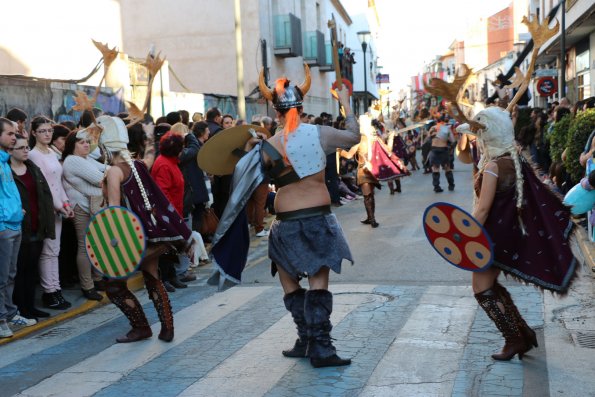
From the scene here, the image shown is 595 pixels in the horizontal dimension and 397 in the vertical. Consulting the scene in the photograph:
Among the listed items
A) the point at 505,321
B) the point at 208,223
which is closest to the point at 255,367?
the point at 505,321

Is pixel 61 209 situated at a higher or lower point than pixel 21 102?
lower

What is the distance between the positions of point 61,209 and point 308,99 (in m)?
26.8

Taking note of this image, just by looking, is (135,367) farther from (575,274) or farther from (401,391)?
(575,274)

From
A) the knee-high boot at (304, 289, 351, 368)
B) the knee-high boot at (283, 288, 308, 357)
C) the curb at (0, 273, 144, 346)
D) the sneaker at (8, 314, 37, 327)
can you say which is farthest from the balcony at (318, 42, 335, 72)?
the knee-high boot at (304, 289, 351, 368)

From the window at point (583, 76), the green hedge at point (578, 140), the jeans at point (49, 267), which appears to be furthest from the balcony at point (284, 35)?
the jeans at point (49, 267)

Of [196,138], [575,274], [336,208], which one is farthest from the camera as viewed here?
[336,208]

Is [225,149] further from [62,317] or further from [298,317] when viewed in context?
[62,317]

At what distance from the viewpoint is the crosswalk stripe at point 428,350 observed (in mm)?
4938

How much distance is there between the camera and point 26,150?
7289mm

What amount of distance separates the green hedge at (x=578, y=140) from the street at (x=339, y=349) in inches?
88.0

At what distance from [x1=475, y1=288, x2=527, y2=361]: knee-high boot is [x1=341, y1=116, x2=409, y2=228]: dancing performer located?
749cm

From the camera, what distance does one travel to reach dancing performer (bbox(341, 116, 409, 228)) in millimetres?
13016

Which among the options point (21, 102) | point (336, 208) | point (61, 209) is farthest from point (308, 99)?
point (61, 209)

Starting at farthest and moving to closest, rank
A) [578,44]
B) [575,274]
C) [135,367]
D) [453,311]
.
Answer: [578,44], [453,311], [135,367], [575,274]
